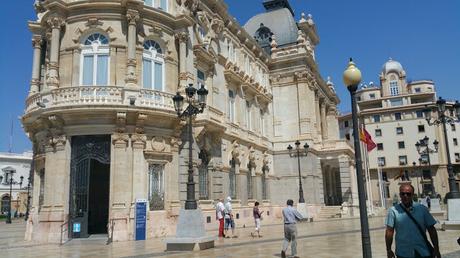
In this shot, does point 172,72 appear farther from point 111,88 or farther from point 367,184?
point 367,184

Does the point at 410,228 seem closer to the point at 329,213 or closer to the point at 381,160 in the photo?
the point at 329,213

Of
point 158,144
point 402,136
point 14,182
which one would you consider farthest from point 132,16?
point 402,136

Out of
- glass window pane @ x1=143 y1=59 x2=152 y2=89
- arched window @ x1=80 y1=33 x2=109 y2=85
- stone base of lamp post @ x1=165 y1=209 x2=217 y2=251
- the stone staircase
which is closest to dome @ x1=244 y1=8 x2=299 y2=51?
the stone staircase

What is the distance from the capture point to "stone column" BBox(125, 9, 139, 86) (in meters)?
20.7

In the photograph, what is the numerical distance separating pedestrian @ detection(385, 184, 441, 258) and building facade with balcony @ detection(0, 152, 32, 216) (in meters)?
71.5

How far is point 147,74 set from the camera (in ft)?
72.6

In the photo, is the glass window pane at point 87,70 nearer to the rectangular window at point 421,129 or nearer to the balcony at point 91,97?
the balcony at point 91,97

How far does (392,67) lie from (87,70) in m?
76.4

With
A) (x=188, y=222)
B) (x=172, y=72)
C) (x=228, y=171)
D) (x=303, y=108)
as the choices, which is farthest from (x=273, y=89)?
(x=188, y=222)

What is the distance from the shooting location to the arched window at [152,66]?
72.4 feet

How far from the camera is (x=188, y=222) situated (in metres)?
15.1

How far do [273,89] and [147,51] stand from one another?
775 inches

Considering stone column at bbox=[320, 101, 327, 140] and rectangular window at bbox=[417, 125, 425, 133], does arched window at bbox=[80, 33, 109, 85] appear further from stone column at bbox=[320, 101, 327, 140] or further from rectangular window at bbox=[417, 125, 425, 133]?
rectangular window at bbox=[417, 125, 425, 133]

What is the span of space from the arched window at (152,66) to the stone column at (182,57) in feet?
3.38
